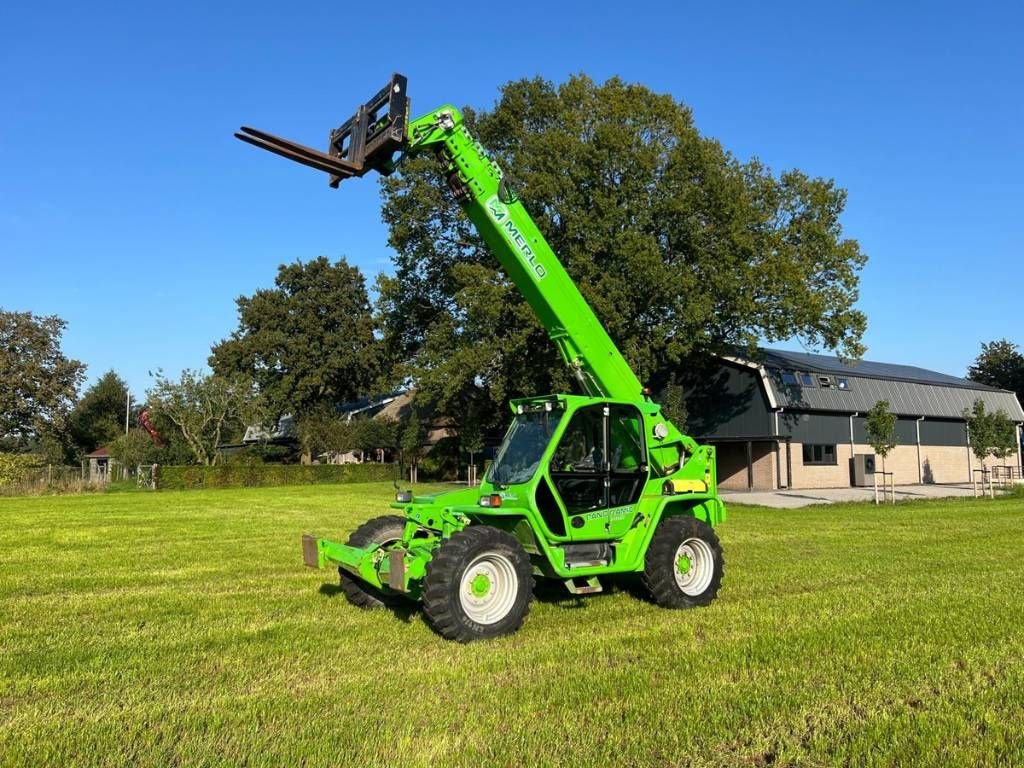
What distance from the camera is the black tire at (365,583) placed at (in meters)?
8.55

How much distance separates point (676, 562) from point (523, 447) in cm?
215

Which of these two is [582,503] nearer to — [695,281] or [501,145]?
[695,281]

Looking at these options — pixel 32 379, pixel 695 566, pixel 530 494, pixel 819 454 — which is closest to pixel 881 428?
pixel 819 454

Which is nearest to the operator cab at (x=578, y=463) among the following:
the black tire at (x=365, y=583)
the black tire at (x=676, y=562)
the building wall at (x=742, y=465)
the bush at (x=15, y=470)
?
the black tire at (x=676, y=562)

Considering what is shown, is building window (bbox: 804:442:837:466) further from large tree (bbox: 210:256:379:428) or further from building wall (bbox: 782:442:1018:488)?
large tree (bbox: 210:256:379:428)

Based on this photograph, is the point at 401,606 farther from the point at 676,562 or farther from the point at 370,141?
the point at 370,141

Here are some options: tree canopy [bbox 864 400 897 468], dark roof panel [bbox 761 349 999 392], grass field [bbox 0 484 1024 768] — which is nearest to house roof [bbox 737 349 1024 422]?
dark roof panel [bbox 761 349 999 392]

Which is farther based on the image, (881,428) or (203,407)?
(203,407)

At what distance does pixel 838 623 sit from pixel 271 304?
58.1 metres

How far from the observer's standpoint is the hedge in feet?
141

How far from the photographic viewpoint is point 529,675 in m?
6.00

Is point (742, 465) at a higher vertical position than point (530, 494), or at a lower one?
lower

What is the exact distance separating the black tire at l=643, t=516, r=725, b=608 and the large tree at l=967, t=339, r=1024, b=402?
73627 mm

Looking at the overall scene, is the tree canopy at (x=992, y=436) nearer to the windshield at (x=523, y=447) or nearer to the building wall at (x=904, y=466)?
the building wall at (x=904, y=466)
